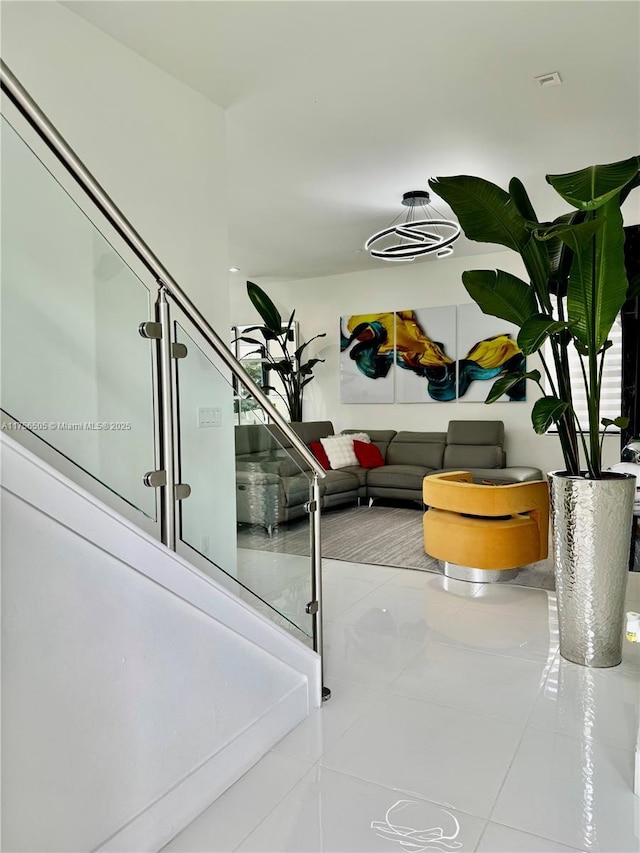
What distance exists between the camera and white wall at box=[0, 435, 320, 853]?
1373 millimetres

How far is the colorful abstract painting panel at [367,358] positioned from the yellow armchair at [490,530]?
3683mm

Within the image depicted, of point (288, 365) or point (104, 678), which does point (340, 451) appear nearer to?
point (288, 365)

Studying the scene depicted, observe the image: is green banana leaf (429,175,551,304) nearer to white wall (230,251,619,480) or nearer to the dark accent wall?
the dark accent wall

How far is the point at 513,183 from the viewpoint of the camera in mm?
2896

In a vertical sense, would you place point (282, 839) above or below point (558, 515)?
below

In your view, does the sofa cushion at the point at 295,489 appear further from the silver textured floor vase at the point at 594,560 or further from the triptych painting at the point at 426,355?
the triptych painting at the point at 426,355

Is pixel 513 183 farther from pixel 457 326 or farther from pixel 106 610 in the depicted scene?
pixel 457 326

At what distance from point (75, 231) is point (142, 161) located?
1.38 meters

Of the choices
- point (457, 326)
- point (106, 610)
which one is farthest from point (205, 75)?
point (457, 326)

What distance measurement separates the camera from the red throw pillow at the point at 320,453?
7.11 metres

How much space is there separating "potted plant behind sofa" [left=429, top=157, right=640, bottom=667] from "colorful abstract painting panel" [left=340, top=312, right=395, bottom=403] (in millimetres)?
4795

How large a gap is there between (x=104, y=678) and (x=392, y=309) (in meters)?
6.77

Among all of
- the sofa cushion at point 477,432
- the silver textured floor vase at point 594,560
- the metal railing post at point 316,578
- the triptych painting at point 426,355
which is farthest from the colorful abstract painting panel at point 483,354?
the metal railing post at point 316,578

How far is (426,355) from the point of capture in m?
7.56
